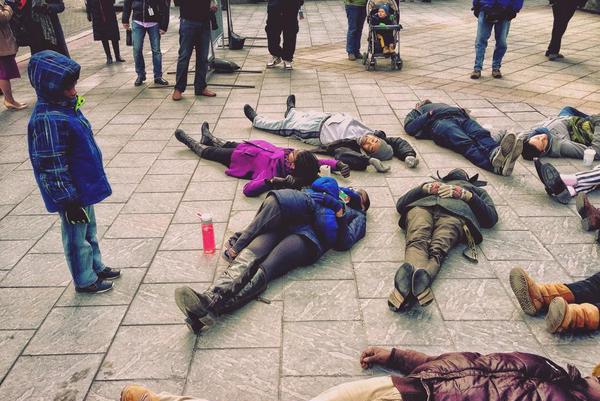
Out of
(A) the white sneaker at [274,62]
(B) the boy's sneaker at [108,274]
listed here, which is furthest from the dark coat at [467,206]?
(A) the white sneaker at [274,62]

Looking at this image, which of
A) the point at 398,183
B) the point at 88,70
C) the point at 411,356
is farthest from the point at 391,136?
the point at 88,70

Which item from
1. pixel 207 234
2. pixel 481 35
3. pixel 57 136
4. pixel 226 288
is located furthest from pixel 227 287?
pixel 481 35

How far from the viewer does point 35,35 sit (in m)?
7.35

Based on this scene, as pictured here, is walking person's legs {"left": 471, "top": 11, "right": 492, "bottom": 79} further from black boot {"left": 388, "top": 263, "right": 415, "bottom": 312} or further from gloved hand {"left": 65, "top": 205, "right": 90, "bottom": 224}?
gloved hand {"left": 65, "top": 205, "right": 90, "bottom": 224}

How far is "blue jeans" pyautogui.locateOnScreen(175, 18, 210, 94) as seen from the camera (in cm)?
754

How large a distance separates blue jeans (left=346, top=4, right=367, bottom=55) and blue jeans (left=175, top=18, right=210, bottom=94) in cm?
329

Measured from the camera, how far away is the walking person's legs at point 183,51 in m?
7.53

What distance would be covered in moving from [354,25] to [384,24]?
80 centimetres

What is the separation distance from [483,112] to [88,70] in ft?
24.6

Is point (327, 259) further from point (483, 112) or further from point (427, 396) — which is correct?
point (483, 112)

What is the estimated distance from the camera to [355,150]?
18.9 feet

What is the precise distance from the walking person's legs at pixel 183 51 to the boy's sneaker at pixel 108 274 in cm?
475

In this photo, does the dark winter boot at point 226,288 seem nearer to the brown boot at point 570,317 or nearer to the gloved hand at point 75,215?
the gloved hand at point 75,215

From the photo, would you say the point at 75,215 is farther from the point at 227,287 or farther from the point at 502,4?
the point at 502,4
